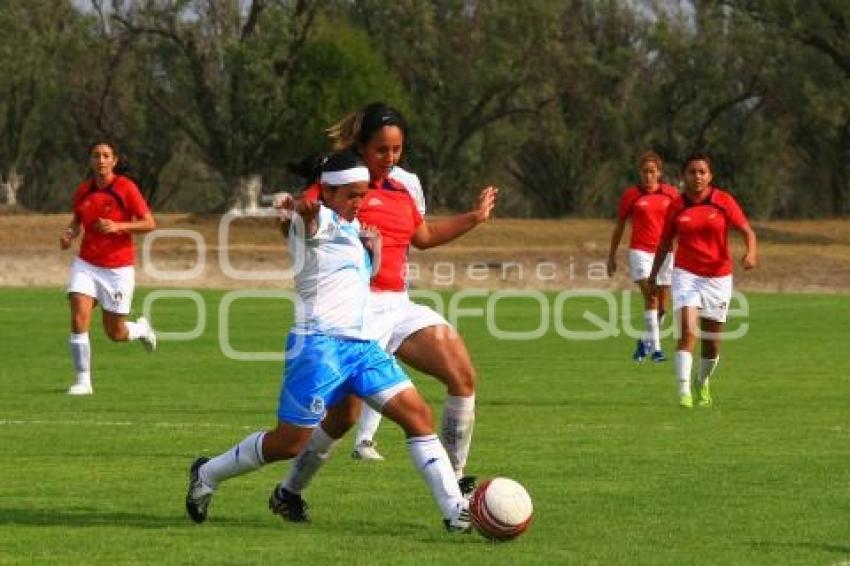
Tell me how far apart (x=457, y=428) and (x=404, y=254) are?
115 cm

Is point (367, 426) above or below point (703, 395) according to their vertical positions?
above

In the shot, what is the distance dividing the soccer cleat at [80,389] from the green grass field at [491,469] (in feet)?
1.07

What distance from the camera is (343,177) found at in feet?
36.6

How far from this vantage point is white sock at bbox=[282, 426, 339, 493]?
38.1 ft

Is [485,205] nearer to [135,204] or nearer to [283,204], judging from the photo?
[283,204]

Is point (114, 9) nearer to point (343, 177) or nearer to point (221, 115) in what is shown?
point (221, 115)

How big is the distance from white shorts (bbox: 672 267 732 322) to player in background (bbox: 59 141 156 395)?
198 inches

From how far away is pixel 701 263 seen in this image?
803 inches

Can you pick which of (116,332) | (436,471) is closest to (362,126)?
(436,471)

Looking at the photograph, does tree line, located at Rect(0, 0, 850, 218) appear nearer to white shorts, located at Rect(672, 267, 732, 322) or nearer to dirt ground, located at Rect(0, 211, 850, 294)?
dirt ground, located at Rect(0, 211, 850, 294)

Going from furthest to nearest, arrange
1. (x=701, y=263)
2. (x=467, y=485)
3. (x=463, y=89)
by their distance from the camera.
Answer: (x=463, y=89) < (x=701, y=263) < (x=467, y=485)

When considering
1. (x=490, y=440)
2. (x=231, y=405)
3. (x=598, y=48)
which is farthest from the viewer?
(x=598, y=48)

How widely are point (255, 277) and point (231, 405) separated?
106ft

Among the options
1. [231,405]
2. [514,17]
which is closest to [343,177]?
[231,405]
